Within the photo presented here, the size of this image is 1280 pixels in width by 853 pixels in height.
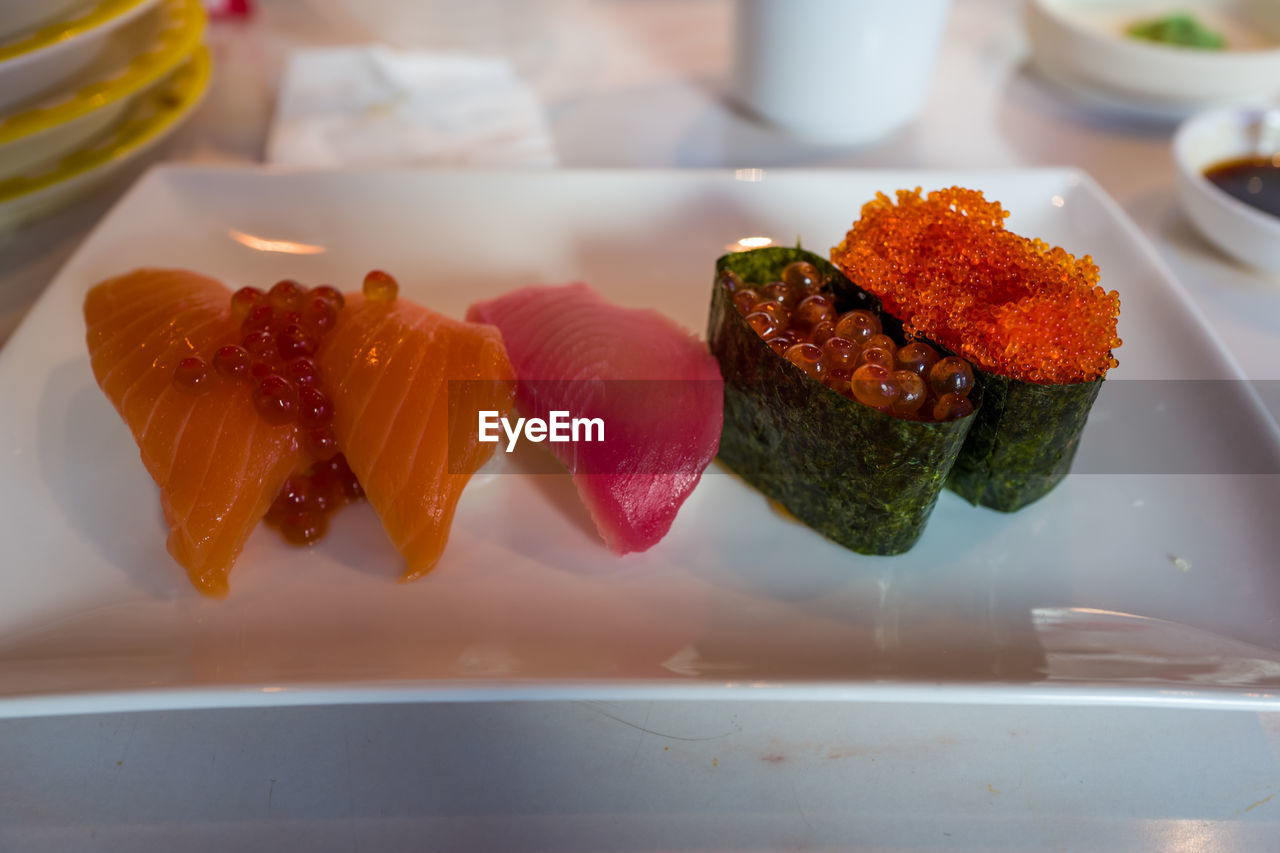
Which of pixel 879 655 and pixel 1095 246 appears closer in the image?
pixel 879 655

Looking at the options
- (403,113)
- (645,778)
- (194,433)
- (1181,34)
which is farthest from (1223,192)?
(194,433)

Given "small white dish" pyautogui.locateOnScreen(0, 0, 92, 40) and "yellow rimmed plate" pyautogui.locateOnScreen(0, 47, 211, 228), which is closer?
"small white dish" pyautogui.locateOnScreen(0, 0, 92, 40)

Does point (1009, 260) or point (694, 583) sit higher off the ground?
point (1009, 260)

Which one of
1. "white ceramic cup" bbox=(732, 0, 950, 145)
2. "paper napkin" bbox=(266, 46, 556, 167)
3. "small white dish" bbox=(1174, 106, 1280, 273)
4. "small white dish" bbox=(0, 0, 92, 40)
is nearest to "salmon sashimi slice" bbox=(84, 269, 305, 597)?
"small white dish" bbox=(0, 0, 92, 40)

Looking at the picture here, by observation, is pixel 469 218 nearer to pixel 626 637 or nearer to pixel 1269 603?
pixel 626 637

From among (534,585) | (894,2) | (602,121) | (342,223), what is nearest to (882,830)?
(534,585)

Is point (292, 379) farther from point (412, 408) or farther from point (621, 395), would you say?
point (621, 395)

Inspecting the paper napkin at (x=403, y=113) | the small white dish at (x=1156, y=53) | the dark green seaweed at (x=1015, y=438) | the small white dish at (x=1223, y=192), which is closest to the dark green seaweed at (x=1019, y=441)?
the dark green seaweed at (x=1015, y=438)

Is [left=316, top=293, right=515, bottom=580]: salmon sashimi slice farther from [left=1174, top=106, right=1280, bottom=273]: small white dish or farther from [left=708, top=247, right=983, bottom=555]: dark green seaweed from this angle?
[left=1174, top=106, right=1280, bottom=273]: small white dish
